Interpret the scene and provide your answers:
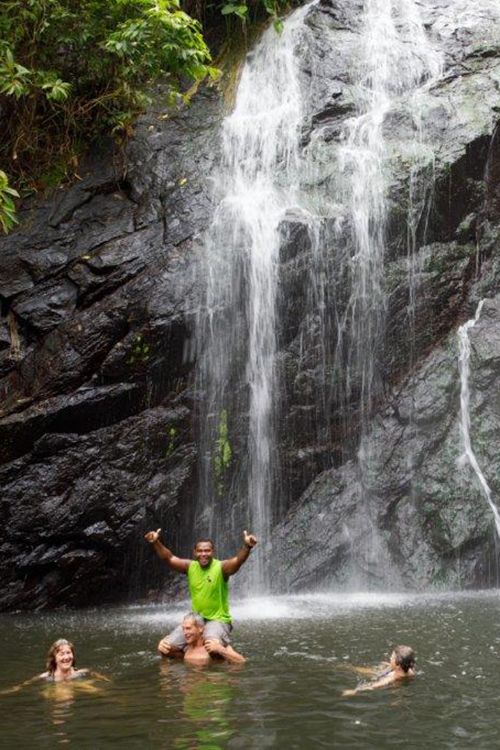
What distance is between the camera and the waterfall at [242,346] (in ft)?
41.6

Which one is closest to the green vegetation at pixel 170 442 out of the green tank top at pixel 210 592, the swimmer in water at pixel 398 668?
the green tank top at pixel 210 592

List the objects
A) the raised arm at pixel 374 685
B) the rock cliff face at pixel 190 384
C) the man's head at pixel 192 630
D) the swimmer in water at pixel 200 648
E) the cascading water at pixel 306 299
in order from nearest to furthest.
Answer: the raised arm at pixel 374 685
the swimmer in water at pixel 200 648
the man's head at pixel 192 630
the rock cliff face at pixel 190 384
the cascading water at pixel 306 299

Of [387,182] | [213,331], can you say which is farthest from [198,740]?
[387,182]


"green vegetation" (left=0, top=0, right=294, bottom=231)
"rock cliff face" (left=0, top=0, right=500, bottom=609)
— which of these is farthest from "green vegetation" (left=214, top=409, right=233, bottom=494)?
"green vegetation" (left=0, top=0, right=294, bottom=231)

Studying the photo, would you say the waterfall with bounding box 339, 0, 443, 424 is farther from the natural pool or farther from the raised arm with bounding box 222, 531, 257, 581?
the raised arm with bounding box 222, 531, 257, 581

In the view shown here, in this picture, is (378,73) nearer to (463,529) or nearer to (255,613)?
(463,529)

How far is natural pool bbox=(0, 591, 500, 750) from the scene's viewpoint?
503cm

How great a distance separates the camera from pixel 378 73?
15.9 meters

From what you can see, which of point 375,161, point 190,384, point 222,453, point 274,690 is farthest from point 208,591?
point 375,161

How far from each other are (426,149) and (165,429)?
22.2 feet

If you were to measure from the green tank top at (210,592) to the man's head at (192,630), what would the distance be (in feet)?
0.76

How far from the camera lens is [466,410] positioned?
13320mm

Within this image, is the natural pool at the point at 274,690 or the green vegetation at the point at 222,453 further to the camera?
the green vegetation at the point at 222,453

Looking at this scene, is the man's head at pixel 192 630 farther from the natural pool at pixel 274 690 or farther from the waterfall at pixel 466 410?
the waterfall at pixel 466 410
